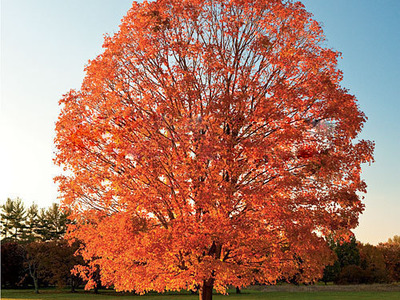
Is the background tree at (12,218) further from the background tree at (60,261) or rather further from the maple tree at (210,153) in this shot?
the maple tree at (210,153)

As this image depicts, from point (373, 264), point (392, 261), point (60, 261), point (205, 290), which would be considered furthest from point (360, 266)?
point (205, 290)

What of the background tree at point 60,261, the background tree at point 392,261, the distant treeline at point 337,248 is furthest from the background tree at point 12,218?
the background tree at point 392,261

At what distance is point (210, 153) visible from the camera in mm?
13219

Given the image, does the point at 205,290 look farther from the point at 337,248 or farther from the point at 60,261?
the point at 337,248

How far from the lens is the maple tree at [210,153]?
44.2ft

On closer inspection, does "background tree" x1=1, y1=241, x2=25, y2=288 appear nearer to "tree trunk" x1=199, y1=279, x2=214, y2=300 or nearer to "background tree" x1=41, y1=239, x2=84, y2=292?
"background tree" x1=41, y1=239, x2=84, y2=292

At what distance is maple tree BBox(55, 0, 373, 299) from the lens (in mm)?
13477

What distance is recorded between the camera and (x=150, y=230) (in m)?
14.2

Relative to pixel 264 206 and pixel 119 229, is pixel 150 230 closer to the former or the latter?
pixel 119 229

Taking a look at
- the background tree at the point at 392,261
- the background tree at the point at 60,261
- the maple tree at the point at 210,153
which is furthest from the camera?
the background tree at the point at 392,261

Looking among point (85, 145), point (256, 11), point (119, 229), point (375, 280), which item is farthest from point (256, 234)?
point (375, 280)

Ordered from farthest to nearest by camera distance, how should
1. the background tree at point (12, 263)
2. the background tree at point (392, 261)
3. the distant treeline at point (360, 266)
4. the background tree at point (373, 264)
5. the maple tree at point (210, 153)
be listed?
the background tree at point (392, 261) → the background tree at point (373, 264) → the distant treeline at point (360, 266) → the background tree at point (12, 263) → the maple tree at point (210, 153)

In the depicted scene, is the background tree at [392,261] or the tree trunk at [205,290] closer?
the tree trunk at [205,290]

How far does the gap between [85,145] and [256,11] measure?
805cm
